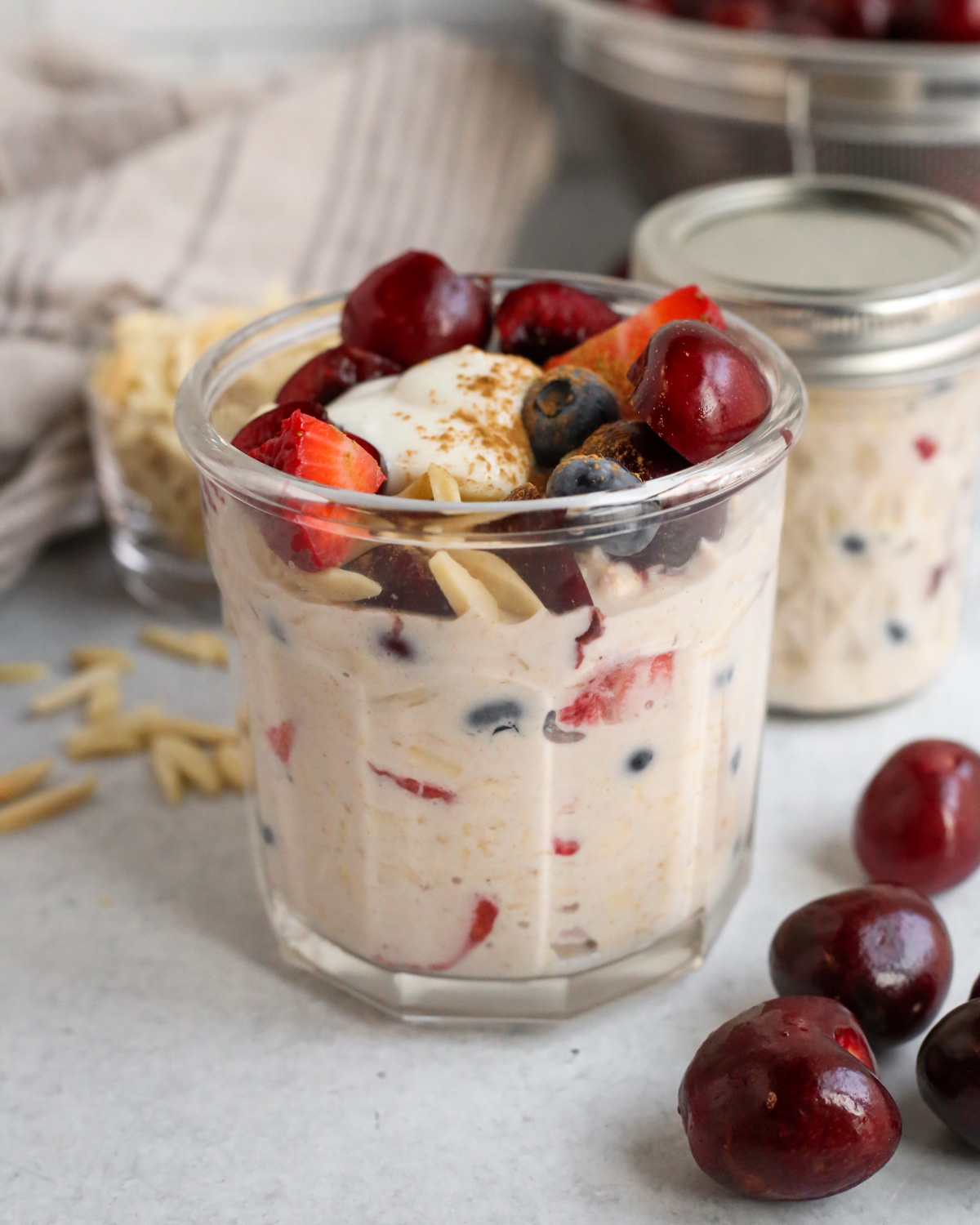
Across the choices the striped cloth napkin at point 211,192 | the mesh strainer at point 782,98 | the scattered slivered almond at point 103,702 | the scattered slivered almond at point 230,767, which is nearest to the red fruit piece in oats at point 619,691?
the scattered slivered almond at point 230,767

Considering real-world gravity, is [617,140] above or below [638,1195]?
above

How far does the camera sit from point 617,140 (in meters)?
1.45

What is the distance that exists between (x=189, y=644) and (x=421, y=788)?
441mm

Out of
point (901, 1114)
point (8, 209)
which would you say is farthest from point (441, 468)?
point (8, 209)

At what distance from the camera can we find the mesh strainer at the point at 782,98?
1129mm

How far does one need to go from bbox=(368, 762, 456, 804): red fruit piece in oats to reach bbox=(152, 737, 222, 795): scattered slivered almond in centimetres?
A: 29

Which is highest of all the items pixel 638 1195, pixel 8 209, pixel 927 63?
pixel 927 63

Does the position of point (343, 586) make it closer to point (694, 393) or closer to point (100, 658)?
point (694, 393)

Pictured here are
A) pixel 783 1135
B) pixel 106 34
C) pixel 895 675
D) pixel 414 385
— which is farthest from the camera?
pixel 106 34

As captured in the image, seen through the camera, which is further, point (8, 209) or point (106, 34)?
point (106, 34)

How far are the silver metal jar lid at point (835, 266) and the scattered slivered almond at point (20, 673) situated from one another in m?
0.50

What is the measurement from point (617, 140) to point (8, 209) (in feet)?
2.01

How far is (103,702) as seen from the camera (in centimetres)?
95

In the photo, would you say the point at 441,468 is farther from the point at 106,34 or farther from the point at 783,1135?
the point at 106,34
